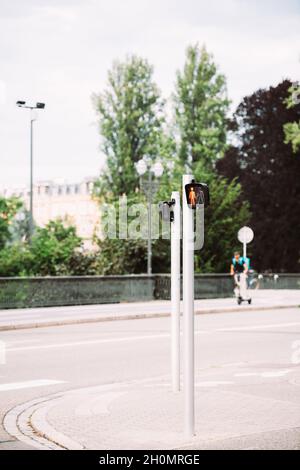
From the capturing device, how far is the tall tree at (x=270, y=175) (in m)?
53.2

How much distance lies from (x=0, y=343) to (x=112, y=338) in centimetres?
214

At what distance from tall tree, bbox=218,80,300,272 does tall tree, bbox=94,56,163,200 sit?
866 cm

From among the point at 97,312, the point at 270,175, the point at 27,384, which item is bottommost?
the point at 27,384

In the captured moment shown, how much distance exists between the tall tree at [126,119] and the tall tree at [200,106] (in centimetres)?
201

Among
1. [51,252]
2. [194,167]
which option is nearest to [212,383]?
[51,252]

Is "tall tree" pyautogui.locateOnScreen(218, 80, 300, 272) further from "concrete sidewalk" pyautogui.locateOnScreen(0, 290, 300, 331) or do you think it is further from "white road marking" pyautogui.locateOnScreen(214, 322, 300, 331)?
"white road marking" pyautogui.locateOnScreen(214, 322, 300, 331)

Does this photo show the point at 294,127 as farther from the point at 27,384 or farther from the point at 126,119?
the point at 27,384

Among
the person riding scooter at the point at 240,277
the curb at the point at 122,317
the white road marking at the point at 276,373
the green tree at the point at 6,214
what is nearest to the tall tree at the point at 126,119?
the green tree at the point at 6,214

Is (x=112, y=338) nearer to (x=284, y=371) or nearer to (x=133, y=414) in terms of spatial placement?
(x=284, y=371)

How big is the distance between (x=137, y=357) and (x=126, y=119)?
165ft

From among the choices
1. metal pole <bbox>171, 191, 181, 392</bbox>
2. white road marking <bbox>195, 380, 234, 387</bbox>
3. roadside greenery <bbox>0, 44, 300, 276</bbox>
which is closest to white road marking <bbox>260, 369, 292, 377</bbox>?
white road marking <bbox>195, 380, 234, 387</bbox>

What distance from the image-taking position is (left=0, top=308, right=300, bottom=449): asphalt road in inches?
398

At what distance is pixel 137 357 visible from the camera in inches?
538

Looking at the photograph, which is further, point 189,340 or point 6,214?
point 6,214
